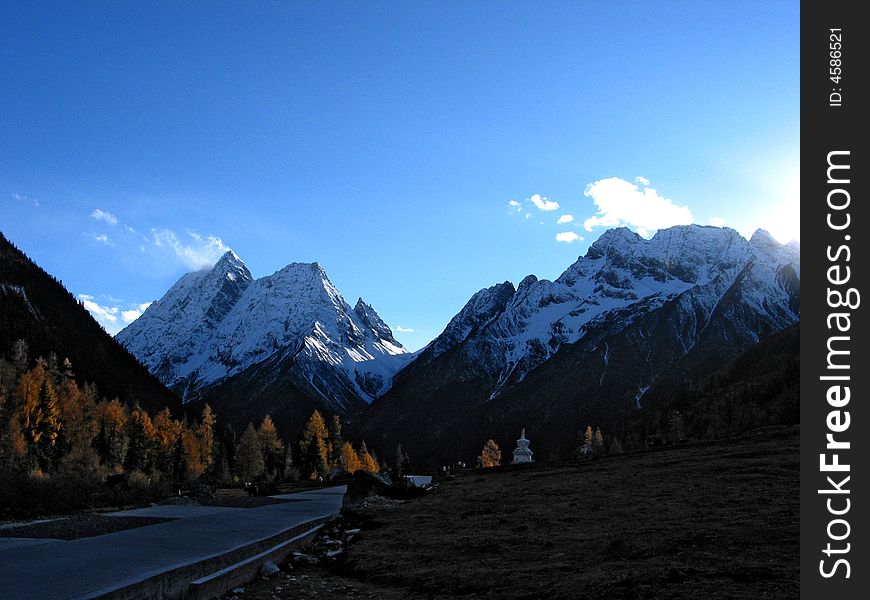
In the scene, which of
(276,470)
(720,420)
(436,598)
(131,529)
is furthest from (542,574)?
(720,420)

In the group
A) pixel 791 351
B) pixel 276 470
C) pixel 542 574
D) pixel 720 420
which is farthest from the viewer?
pixel 791 351

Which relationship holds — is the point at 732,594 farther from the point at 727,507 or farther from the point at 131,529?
the point at 131,529

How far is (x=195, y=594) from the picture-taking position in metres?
10.4

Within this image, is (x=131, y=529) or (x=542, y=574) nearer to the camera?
(x=542, y=574)

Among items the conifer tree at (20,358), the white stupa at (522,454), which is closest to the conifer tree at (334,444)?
the white stupa at (522,454)

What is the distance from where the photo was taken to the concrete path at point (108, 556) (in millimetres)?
9500

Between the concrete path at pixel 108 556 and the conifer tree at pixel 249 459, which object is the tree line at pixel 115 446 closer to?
the conifer tree at pixel 249 459

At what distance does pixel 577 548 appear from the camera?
552 inches

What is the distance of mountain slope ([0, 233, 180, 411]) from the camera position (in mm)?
118125

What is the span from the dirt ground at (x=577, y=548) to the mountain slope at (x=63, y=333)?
107884mm
